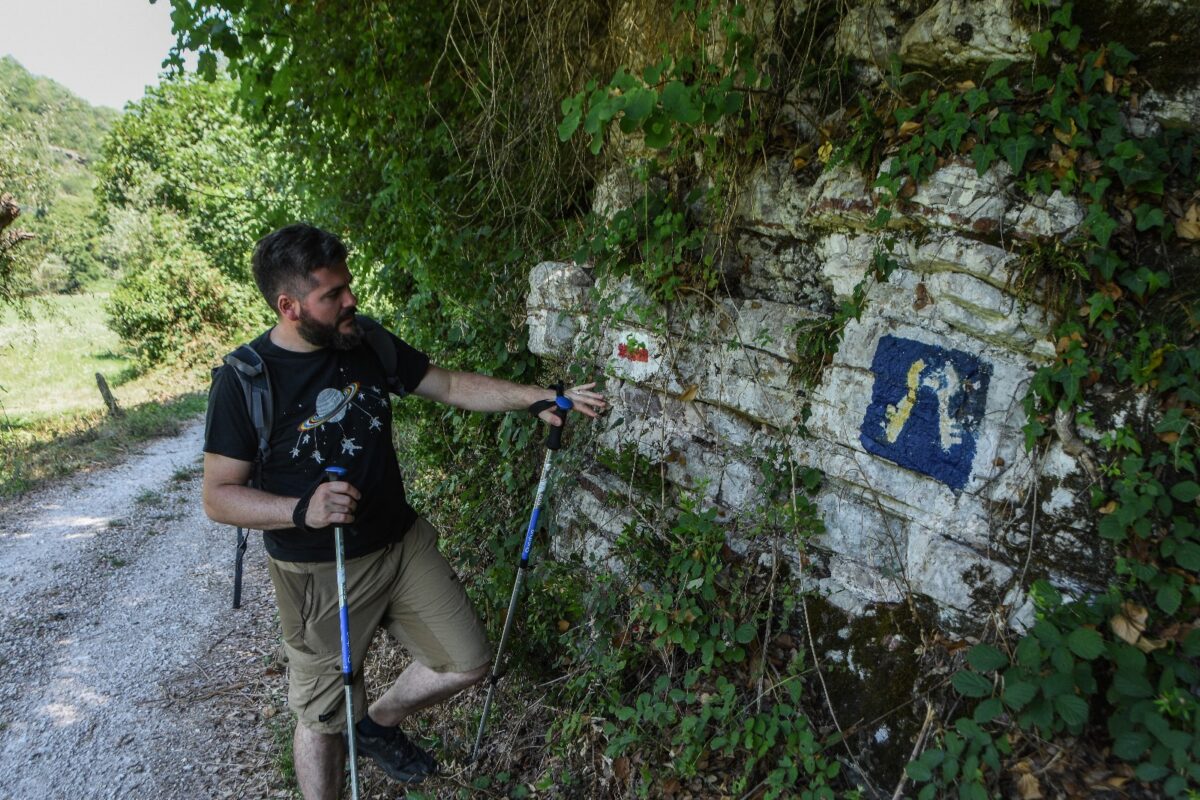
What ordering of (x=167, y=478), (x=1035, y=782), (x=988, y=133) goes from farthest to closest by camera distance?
(x=167, y=478) < (x=988, y=133) < (x=1035, y=782)

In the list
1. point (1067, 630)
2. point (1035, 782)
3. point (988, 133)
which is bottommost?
point (1035, 782)

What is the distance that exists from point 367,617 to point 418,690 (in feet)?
1.52

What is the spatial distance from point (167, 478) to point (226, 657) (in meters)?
5.46

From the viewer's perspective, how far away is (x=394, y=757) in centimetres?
363

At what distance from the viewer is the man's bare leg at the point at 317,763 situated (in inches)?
131

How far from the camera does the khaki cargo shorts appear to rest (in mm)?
3342

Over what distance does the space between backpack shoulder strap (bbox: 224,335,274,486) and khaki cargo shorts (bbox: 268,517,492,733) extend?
628 millimetres

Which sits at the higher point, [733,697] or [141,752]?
[733,697]

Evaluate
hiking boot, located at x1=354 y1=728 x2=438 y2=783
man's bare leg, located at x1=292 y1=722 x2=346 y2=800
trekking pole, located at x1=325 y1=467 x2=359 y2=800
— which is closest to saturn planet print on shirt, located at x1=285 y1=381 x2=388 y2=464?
trekking pole, located at x1=325 y1=467 x2=359 y2=800

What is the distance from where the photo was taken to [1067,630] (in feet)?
7.87

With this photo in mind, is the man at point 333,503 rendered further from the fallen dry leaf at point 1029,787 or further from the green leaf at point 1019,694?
the fallen dry leaf at point 1029,787

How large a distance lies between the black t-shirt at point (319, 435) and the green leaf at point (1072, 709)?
2.72m

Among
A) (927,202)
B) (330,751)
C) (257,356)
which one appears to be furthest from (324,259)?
(927,202)

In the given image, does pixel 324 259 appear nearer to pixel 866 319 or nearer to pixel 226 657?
pixel 866 319
